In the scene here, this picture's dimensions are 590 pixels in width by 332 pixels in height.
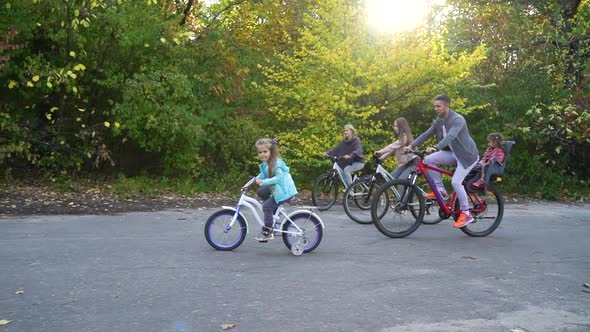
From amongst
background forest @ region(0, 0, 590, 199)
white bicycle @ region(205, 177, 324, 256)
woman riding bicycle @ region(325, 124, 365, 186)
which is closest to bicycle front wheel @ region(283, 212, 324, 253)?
white bicycle @ region(205, 177, 324, 256)

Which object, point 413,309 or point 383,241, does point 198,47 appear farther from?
point 413,309

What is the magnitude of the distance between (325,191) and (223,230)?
5.00 m

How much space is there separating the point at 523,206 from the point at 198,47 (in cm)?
829

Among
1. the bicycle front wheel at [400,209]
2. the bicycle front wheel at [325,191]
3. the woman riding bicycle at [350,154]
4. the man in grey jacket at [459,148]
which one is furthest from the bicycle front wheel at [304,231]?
the bicycle front wheel at [325,191]

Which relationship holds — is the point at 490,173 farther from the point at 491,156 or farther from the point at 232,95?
the point at 232,95

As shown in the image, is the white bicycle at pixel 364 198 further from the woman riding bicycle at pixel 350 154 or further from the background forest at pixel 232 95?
the background forest at pixel 232 95

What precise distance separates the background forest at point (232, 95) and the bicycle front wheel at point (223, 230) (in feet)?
18.0

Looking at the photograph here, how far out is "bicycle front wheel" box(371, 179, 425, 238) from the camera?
8391 mm

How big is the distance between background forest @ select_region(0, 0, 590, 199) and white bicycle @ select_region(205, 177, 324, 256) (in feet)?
18.1

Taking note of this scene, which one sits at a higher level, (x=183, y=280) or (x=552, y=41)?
(x=552, y=41)

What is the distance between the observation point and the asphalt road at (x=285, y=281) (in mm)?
4652

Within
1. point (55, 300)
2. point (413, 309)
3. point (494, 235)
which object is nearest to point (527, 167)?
point (494, 235)

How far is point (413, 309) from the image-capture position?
4980 mm

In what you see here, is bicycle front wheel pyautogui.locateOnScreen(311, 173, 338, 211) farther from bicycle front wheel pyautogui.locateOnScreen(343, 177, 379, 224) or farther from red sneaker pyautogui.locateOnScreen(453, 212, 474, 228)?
red sneaker pyautogui.locateOnScreen(453, 212, 474, 228)
